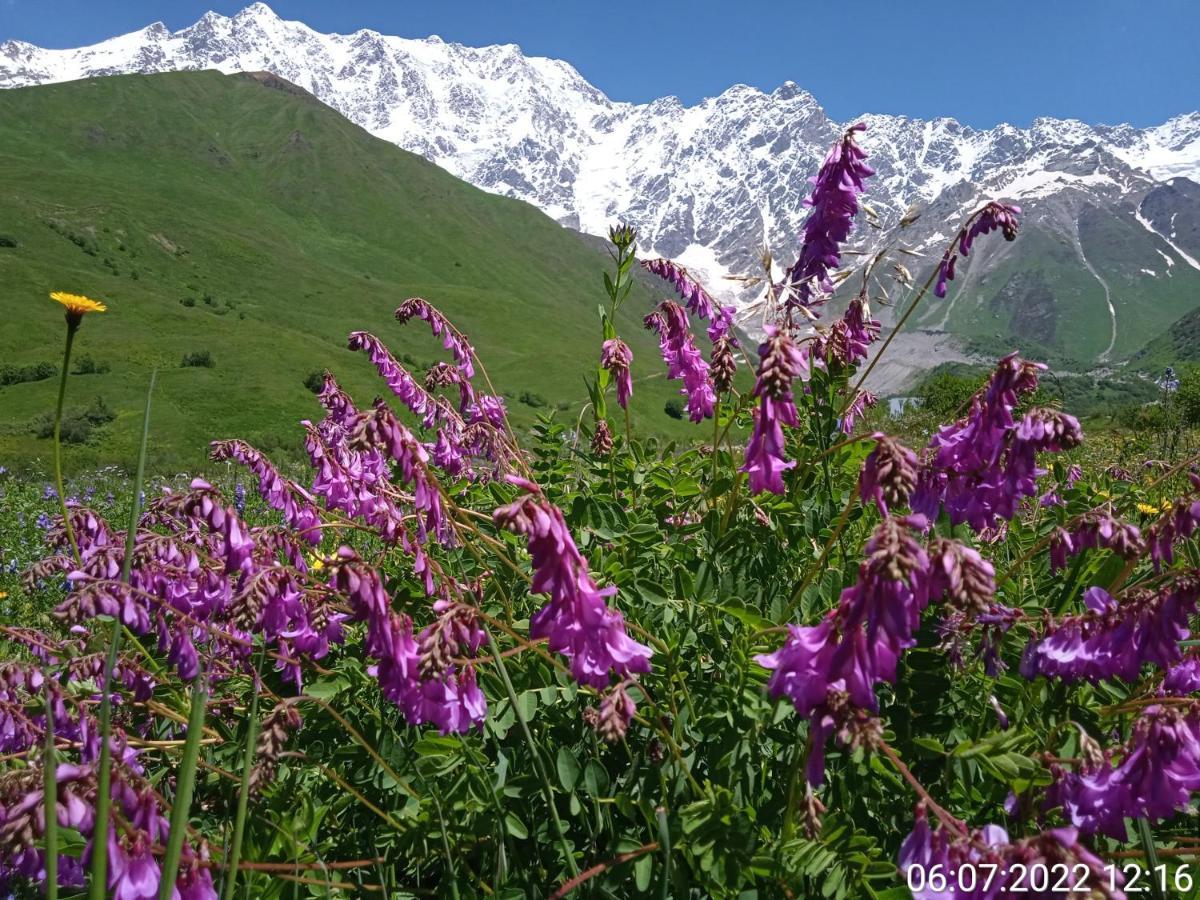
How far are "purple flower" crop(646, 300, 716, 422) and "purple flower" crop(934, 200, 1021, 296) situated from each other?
4.33 feet

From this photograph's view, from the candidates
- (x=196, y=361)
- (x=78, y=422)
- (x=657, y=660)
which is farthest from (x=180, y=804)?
(x=196, y=361)

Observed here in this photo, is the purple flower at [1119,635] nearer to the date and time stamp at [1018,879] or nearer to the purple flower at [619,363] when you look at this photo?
the date and time stamp at [1018,879]

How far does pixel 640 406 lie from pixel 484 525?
272ft

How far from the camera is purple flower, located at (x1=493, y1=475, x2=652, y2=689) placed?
180cm

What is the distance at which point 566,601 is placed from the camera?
1.90m

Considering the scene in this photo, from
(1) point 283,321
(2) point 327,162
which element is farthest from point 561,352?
(2) point 327,162

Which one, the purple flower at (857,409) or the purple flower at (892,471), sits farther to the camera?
the purple flower at (857,409)

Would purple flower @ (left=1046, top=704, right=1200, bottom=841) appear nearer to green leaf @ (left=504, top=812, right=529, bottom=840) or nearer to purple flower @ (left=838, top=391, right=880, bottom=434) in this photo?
green leaf @ (left=504, top=812, right=529, bottom=840)

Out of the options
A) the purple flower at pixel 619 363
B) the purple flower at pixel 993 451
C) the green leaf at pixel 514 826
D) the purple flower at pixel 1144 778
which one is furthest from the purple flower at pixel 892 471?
the purple flower at pixel 619 363

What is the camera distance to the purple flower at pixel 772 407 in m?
2.15

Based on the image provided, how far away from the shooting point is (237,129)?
19512 centimetres

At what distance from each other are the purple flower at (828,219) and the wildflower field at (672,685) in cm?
3

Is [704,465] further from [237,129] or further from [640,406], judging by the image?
[237,129]

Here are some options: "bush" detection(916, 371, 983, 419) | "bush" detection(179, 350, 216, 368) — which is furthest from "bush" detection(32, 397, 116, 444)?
"bush" detection(916, 371, 983, 419)
